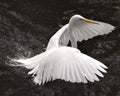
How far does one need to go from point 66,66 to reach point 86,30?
2.07 metres

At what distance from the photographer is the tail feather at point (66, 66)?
622 cm

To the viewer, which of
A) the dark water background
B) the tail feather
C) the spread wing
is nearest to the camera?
the tail feather

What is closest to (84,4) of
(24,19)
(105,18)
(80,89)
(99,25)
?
(105,18)

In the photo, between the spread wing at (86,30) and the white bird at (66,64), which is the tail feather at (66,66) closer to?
the white bird at (66,64)

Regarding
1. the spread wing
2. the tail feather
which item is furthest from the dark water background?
the tail feather

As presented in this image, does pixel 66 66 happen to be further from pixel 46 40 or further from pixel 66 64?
pixel 46 40

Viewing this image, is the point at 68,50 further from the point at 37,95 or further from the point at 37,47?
the point at 37,47

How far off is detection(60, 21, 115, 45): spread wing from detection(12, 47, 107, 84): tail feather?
4.47 feet

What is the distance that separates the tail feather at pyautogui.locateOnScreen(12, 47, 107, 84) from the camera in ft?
20.4

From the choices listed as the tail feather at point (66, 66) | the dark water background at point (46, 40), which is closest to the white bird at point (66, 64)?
the tail feather at point (66, 66)

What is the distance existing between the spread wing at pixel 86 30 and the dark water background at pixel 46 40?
1.49 feet

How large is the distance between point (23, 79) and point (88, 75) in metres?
2.05

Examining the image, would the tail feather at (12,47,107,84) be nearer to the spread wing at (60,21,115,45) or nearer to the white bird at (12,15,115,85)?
the white bird at (12,15,115,85)

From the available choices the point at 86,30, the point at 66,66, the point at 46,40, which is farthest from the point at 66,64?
the point at 46,40
